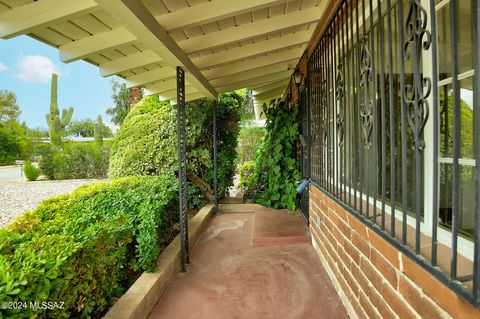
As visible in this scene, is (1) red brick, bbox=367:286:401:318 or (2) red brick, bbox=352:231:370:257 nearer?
(1) red brick, bbox=367:286:401:318

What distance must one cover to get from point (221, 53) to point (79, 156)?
1336cm

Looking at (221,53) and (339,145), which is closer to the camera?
(339,145)

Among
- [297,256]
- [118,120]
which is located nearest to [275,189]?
[297,256]

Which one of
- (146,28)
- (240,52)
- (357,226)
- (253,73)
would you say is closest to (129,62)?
(146,28)

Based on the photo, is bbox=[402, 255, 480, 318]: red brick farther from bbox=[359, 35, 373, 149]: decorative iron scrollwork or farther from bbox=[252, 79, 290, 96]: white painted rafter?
bbox=[252, 79, 290, 96]: white painted rafter

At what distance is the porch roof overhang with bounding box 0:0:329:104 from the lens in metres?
1.80

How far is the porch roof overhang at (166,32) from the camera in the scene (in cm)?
180

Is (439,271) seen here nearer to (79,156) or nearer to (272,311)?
(272,311)

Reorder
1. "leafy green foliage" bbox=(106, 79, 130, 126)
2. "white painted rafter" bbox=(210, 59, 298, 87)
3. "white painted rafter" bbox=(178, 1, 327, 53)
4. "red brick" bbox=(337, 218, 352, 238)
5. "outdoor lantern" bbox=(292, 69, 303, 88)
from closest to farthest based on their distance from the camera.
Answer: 1. "red brick" bbox=(337, 218, 352, 238)
2. "white painted rafter" bbox=(178, 1, 327, 53)
3. "white painted rafter" bbox=(210, 59, 298, 87)
4. "outdoor lantern" bbox=(292, 69, 303, 88)
5. "leafy green foliage" bbox=(106, 79, 130, 126)

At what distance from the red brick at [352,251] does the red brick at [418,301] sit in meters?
0.63

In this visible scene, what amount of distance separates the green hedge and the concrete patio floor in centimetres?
49

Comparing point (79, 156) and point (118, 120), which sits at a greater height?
point (118, 120)

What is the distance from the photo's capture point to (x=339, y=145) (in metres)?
2.52

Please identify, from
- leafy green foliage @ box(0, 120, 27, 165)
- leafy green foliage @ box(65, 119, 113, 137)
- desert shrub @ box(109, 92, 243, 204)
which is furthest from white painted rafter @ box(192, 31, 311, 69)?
leafy green foliage @ box(65, 119, 113, 137)
